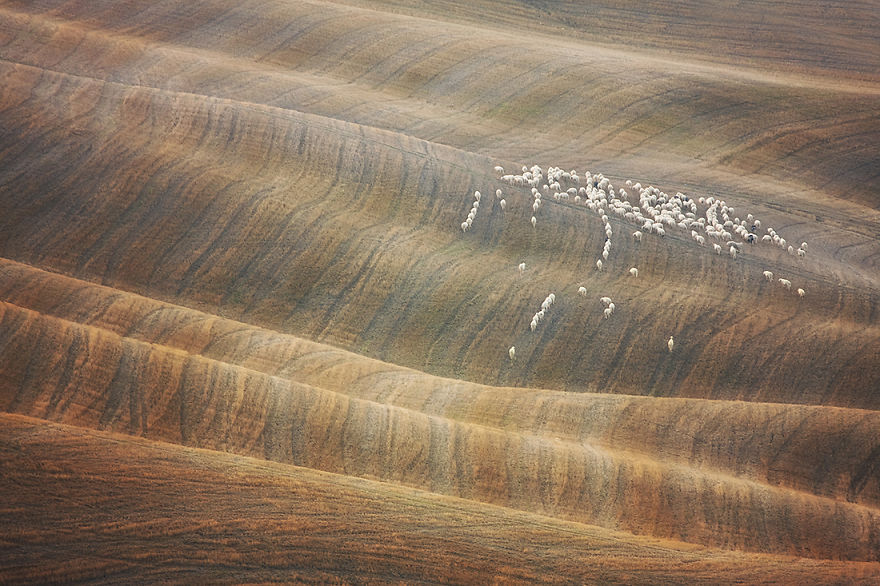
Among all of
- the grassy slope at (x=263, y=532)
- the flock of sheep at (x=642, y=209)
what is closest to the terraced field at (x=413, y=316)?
the grassy slope at (x=263, y=532)

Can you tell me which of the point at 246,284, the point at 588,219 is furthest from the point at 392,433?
the point at 588,219

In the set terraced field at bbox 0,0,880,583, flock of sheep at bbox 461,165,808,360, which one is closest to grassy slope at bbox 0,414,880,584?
terraced field at bbox 0,0,880,583

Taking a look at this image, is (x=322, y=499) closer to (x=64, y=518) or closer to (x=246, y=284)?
(x=64, y=518)

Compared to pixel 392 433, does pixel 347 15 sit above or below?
above

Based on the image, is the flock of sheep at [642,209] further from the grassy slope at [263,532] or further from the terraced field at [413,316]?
the grassy slope at [263,532]

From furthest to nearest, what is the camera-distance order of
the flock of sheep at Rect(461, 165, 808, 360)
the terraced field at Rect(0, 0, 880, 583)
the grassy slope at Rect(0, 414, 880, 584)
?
1. the flock of sheep at Rect(461, 165, 808, 360)
2. the terraced field at Rect(0, 0, 880, 583)
3. the grassy slope at Rect(0, 414, 880, 584)

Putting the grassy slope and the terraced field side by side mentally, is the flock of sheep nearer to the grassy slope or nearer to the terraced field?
the terraced field
